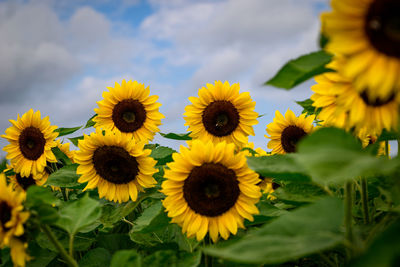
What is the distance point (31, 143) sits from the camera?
157 inches

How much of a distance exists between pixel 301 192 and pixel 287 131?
8.15 ft

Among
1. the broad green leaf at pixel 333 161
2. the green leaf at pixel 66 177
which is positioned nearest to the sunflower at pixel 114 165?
the green leaf at pixel 66 177

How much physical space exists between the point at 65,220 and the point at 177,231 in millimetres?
1022

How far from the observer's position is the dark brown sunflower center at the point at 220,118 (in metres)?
4.04

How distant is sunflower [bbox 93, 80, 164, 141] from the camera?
4.21 m

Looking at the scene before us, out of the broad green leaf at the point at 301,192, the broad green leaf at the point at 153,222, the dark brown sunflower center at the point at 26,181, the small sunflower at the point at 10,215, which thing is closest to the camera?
the small sunflower at the point at 10,215

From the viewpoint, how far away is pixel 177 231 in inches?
102

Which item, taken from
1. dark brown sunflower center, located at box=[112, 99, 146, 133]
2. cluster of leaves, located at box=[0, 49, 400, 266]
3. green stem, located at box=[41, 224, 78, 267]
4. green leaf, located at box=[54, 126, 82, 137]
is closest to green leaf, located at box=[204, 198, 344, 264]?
cluster of leaves, located at box=[0, 49, 400, 266]

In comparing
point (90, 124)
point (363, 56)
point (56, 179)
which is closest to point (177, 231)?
point (56, 179)

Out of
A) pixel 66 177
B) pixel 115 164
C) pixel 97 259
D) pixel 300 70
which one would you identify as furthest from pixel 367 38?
pixel 66 177

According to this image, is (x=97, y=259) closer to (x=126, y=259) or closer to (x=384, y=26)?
(x=126, y=259)

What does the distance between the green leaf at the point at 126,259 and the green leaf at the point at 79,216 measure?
0.76ft

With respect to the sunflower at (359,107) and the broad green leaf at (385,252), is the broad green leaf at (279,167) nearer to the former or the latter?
the sunflower at (359,107)

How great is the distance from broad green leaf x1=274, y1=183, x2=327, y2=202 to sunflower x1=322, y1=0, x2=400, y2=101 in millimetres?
835
